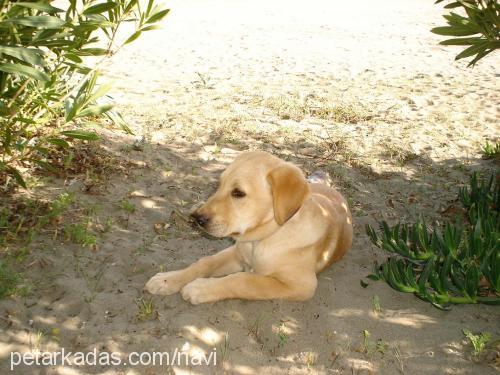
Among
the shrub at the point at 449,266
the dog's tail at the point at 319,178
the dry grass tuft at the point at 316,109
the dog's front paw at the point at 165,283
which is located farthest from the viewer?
the dry grass tuft at the point at 316,109

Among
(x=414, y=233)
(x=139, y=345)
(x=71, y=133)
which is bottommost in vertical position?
(x=139, y=345)

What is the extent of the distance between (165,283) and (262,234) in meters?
0.85

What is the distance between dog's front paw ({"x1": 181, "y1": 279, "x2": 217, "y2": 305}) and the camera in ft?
11.5

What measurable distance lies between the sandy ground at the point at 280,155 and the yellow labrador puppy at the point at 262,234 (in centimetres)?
14

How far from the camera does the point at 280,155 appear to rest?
6141mm

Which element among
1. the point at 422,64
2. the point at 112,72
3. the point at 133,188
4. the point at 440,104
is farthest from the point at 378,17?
the point at 133,188

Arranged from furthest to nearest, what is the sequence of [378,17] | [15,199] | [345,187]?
[378,17] < [345,187] < [15,199]

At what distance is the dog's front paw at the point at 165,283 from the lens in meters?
3.60

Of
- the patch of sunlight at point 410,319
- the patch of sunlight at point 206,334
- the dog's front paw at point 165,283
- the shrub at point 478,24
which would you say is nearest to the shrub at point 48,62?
the dog's front paw at point 165,283

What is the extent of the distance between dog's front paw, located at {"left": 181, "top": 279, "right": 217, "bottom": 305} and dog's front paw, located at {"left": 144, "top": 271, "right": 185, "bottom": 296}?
118mm

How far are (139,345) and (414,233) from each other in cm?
234

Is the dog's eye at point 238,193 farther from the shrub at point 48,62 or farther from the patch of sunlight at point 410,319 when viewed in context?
the patch of sunlight at point 410,319

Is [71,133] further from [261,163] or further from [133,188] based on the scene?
[261,163]

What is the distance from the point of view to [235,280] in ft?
11.7
